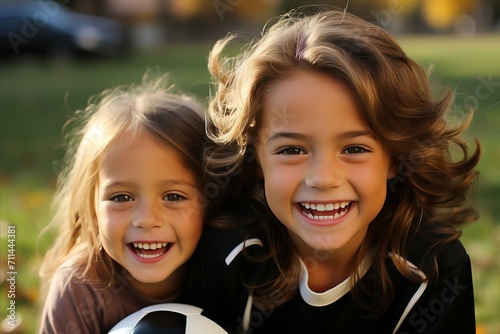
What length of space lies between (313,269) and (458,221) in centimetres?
65

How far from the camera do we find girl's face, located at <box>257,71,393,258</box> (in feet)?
6.82

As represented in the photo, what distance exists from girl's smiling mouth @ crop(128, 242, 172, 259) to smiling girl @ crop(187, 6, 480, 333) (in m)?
0.22

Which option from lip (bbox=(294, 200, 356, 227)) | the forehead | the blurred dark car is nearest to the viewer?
the forehead

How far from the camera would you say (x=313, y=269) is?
94.8 inches

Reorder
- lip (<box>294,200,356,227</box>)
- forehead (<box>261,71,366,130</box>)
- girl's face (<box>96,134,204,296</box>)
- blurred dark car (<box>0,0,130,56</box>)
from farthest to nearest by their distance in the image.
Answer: blurred dark car (<box>0,0,130,56</box>), girl's face (<box>96,134,204,296</box>), lip (<box>294,200,356,227</box>), forehead (<box>261,71,366,130</box>)

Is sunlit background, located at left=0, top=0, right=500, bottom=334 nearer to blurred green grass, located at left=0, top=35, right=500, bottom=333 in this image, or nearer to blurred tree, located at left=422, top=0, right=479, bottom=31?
blurred green grass, located at left=0, top=35, right=500, bottom=333

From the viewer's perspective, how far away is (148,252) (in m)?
2.39

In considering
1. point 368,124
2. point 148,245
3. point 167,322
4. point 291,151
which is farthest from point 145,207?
point 368,124

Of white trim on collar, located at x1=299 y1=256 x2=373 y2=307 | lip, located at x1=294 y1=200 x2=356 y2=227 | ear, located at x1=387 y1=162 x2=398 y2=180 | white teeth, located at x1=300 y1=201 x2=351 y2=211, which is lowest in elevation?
white trim on collar, located at x1=299 y1=256 x2=373 y2=307

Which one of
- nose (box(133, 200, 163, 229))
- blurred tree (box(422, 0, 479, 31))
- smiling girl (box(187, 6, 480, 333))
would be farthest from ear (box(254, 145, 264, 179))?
blurred tree (box(422, 0, 479, 31))

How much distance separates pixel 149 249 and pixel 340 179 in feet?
2.39

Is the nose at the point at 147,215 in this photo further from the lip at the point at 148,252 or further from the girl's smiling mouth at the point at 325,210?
the girl's smiling mouth at the point at 325,210

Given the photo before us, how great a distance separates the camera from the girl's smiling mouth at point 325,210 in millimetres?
2170

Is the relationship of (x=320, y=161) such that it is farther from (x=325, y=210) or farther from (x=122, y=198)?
(x=122, y=198)
